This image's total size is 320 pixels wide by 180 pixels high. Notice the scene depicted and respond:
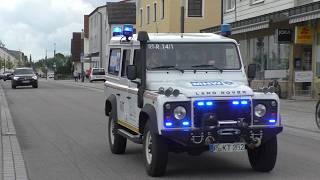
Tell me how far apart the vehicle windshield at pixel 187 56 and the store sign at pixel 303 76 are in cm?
1941

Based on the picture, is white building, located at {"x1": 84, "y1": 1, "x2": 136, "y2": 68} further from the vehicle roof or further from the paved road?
the vehicle roof

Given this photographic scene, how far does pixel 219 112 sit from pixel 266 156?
1173 millimetres

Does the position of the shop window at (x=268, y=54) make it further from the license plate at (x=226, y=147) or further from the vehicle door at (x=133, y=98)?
the license plate at (x=226, y=147)

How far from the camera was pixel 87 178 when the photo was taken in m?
8.90

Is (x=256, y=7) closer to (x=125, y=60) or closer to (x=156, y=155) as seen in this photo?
(x=125, y=60)

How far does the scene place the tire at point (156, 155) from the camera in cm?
862

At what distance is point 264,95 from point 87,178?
9.01 ft

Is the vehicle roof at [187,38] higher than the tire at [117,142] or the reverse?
higher

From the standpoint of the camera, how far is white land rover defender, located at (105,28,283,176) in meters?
8.44

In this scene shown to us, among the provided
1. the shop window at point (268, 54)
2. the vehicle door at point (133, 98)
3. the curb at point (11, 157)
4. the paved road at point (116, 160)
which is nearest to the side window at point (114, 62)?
the vehicle door at point (133, 98)

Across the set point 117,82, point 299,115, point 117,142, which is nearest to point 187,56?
point 117,82

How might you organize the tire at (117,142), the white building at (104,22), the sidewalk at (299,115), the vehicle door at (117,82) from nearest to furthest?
the vehicle door at (117,82), the tire at (117,142), the sidewalk at (299,115), the white building at (104,22)

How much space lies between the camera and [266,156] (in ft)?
30.0

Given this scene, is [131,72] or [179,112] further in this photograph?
[131,72]
